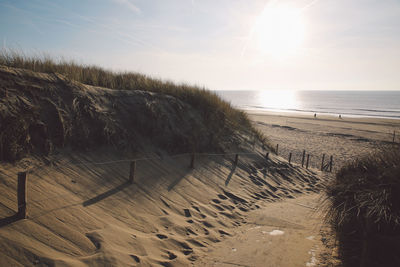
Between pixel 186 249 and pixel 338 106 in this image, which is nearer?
pixel 186 249

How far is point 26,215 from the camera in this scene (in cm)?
372

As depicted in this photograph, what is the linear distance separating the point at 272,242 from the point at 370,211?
7.65 feet

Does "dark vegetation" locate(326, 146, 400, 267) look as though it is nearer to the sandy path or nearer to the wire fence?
the sandy path

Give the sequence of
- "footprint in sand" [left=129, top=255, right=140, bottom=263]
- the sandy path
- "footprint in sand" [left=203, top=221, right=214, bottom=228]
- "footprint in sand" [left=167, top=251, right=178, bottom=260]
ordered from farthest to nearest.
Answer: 1. "footprint in sand" [left=203, top=221, right=214, bottom=228]
2. the sandy path
3. "footprint in sand" [left=167, top=251, right=178, bottom=260]
4. "footprint in sand" [left=129, top=255, right=140, bottom=263]

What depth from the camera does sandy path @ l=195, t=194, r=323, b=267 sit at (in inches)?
169

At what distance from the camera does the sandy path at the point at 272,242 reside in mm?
4293

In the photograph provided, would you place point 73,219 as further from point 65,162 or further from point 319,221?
point 319,221

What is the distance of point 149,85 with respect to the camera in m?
10.0

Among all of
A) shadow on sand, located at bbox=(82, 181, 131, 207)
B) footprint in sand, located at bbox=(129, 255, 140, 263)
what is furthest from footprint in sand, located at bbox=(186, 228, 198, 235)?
shadow on sand, located at bbox=(82, 181, 131, 207)

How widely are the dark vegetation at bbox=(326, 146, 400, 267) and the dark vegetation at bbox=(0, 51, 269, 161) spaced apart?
556cm

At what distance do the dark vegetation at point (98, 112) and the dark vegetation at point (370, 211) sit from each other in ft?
18.2

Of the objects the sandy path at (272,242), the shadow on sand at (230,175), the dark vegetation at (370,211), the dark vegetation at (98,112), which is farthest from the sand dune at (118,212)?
the dark vegetation at (370,211)

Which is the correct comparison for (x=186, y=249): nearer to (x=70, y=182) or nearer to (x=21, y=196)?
(x=70, y=182)

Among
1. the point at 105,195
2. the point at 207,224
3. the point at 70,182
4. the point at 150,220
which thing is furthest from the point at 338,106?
the point at 70,182
